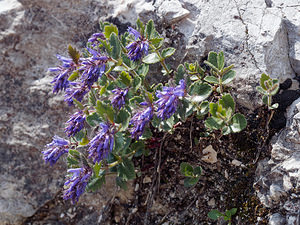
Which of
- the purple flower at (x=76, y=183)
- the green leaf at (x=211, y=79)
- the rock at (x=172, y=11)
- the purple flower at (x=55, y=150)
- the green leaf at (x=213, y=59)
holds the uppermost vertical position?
the rock at (x=172, y=11)

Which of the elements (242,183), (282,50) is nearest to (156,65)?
(282,50)

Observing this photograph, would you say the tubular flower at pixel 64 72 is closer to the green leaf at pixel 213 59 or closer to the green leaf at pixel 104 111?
the green leaf at pixel 104 111

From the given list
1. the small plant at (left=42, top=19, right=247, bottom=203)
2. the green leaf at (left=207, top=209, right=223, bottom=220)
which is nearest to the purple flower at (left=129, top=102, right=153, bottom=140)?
the small plant at (left=42, top=19, right=247, bottom=203)

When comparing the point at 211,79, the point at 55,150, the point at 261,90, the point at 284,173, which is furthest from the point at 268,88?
the point at 55,150

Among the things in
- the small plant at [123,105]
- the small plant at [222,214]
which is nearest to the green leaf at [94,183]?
the small plant at [123,105]

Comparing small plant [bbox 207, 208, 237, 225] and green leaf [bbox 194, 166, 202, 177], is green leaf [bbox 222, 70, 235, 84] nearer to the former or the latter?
green leaf [bbox 194, 166, 202, 177]
